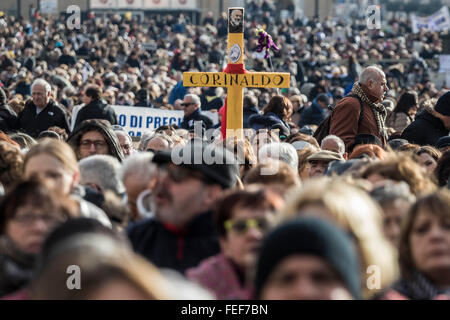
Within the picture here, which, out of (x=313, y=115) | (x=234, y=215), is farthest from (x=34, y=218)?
(x=313, y=115)

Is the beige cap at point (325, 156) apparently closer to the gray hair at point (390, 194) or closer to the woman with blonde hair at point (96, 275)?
the gray hair at point (390, 194)

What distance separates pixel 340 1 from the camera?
68.2 metres

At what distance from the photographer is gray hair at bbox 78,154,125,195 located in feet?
18.4

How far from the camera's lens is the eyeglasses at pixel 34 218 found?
3746mm

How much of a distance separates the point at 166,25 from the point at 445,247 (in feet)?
127

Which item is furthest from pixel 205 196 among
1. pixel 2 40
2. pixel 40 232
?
pixel 2 40

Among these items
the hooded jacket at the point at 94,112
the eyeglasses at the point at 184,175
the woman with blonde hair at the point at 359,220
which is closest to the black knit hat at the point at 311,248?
the woman with blonde hair at the point at 359,220

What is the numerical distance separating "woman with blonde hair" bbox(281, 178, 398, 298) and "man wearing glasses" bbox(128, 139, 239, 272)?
564mm

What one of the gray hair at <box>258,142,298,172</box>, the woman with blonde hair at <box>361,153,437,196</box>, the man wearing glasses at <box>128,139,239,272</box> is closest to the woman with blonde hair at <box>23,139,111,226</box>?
the man wearing glasses at <box>128,139,239,272</box>

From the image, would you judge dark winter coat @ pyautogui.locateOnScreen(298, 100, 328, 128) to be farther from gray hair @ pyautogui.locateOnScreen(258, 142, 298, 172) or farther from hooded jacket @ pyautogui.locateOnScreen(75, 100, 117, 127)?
gray hair @ pyautogui.locateOnScreen(258, 142, 298, 172)

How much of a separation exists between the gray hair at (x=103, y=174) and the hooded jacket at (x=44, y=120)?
16.6 ft

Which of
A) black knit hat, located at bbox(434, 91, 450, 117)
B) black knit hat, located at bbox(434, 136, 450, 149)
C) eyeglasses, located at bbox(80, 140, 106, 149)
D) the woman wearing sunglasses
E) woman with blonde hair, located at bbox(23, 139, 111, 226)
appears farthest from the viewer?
black knit hat, located at bbox(434, 91, 450, 117)

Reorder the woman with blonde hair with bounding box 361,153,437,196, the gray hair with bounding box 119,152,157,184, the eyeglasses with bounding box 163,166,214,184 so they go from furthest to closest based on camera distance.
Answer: the gray hair with bounding box 119,152,157,184
the woman with blonde hair with bounding box 361,153,437,196
the eyeglasses with bounding box 163,166,214,184
